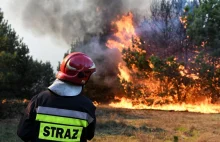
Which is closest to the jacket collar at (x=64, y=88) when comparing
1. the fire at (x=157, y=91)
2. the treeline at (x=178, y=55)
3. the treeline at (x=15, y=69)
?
the treeline at (x=15, y=69)

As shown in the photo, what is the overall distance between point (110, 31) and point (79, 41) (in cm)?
329

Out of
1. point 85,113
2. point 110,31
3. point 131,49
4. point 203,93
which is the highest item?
point 110,31

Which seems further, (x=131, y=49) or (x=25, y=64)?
(x=131, y=49)

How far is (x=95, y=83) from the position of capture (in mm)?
28328

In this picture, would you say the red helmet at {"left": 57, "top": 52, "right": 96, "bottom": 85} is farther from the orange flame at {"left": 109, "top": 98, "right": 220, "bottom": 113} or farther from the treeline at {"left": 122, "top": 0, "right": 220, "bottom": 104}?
the orange flame at {"left": 109, "top": 98, "right": 220, "bottom": 113}

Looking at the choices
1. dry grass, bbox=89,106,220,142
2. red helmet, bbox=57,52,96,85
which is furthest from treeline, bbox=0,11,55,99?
red helmet, bbox=57,52,96,85

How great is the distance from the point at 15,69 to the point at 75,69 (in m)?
16.1

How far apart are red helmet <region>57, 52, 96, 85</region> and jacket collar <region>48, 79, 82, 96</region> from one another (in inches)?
1.7

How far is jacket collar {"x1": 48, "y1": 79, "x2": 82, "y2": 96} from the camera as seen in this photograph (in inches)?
115

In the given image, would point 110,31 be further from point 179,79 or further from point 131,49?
point 179,79

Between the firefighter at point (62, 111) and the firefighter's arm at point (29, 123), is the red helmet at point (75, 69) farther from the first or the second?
the firefighter's arm at point (29, 123)

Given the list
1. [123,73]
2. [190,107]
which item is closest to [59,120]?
[190,107]

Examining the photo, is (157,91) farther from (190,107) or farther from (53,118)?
(53,118)

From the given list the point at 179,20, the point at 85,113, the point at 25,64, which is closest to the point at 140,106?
the point at 179,20
